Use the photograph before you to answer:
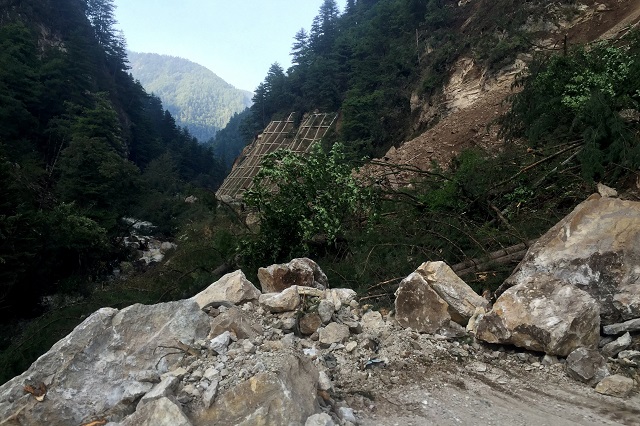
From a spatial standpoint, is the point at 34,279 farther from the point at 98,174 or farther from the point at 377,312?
the point at 377,312

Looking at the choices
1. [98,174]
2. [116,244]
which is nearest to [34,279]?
[116,244]

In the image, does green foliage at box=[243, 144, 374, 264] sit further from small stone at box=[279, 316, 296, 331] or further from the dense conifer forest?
small stone at box=[279, 316, 296, 331]

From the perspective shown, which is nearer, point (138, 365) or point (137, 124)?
point (138, 365)

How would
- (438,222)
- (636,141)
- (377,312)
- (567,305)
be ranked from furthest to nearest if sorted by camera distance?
(438,222), (636,141), (377,312), (567,305)

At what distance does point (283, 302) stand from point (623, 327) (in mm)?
2730

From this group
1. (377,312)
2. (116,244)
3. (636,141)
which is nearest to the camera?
(377,312)

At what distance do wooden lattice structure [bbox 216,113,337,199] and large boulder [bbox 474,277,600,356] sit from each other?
24890 millimetres

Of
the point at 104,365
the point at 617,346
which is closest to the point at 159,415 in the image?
the point at 104,365

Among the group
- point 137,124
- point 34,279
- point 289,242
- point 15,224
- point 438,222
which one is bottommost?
point 34,279

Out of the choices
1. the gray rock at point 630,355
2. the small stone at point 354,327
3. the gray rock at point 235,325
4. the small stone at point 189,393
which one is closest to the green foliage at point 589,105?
the gray rock at point 630,355

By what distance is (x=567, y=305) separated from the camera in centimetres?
321

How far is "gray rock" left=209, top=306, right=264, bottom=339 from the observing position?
3.24 m

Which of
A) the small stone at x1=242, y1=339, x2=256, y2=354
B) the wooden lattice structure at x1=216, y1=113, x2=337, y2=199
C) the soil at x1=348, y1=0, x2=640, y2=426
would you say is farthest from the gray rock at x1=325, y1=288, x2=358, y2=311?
the wooden lattice structure at x1=216, y1=113, x2=337, y2=199

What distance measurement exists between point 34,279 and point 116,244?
5485mm
